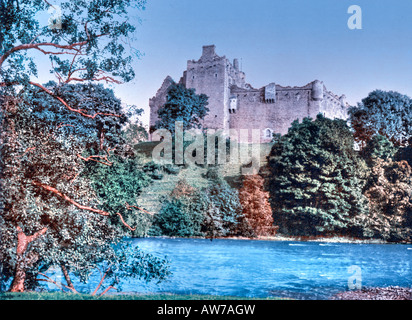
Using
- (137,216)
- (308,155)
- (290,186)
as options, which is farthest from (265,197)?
(137,216)

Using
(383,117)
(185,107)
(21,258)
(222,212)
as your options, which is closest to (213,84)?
(185,107)

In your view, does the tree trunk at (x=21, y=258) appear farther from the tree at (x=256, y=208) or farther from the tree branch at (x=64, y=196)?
the tree at (x=256, y=208)

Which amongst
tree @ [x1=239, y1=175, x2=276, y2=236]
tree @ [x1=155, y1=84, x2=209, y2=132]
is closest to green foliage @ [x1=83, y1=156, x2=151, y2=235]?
tree @ [x1=239, y1=175, x2=276, y2=236]

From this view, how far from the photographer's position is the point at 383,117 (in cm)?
867

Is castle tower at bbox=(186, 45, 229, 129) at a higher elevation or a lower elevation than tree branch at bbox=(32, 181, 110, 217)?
higher

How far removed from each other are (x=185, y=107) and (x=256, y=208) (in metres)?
4.43

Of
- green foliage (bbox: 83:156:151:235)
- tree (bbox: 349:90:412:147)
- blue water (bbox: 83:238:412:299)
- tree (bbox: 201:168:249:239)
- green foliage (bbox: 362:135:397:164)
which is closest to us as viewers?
green foliage (bbox: 83:156:151:235)

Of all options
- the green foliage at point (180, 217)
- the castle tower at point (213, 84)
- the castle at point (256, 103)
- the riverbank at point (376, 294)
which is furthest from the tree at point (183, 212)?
the castle tower at point (213, 84)

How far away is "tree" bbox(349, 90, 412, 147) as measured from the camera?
323 inches

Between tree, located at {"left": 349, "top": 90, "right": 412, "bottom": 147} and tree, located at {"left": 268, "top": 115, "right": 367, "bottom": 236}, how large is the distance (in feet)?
1.21

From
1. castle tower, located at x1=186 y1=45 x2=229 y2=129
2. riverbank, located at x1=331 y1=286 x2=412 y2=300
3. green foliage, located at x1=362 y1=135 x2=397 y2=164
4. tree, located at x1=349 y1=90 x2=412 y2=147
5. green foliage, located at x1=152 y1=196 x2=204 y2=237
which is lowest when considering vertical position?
riverbank, located at x1=331 y1=286 x2=412 y2=300

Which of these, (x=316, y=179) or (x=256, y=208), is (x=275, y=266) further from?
(x=316, y=179)

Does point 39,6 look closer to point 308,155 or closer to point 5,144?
point 5,144

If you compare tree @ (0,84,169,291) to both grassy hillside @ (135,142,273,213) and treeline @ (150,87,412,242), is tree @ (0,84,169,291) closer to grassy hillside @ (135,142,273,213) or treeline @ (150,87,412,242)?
grassy hillside @ (135,142,273,213)
